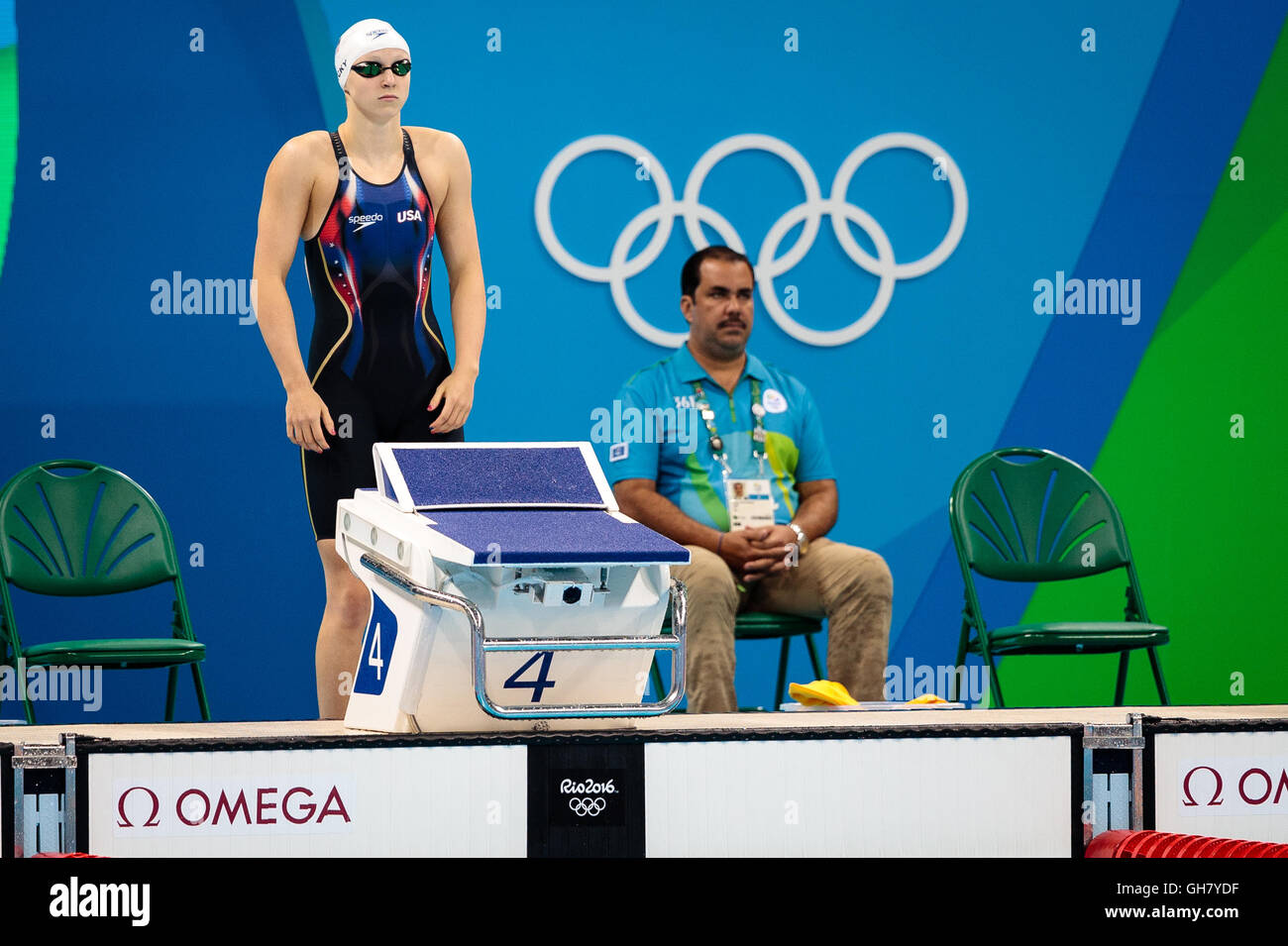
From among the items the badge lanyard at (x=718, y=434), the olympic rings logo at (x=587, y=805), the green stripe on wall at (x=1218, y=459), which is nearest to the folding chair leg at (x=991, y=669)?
the badge lanyard at (x=718, y=434)

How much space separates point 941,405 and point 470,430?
6.20 feet

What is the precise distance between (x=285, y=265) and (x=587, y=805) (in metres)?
2.03

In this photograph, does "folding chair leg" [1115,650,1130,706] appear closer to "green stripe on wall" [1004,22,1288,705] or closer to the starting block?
"green stripe on wall" [1004,22,1288,705]

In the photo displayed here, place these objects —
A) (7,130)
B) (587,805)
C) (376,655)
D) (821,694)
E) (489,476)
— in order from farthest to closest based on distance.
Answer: (7,130)
(821,694)
(489,476)
(376,655)
(587,805)

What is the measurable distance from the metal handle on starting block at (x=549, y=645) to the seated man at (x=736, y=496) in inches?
68.2

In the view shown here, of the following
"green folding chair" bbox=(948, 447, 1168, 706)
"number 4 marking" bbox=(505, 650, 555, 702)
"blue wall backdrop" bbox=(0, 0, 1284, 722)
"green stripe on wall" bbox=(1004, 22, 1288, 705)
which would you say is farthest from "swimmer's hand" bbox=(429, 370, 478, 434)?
"green stripe on wall" bbox=(1004, 22, 1288, 705)

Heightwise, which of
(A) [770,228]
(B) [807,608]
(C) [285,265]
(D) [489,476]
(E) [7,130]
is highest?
(E) [7,130]

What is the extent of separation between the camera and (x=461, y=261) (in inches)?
177

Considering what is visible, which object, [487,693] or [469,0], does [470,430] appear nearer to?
[469,0]

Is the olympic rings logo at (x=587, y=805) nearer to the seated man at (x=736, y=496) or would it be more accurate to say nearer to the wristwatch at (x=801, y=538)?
the seated man at (x=736, y=496)

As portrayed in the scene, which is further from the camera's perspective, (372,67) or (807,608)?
(807,608)

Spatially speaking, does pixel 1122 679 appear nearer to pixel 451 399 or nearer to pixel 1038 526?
pixel 1038 526

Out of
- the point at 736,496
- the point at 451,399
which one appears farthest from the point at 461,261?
the point at 736,496

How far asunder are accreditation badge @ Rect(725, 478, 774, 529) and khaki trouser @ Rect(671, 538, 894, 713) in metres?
0.18
